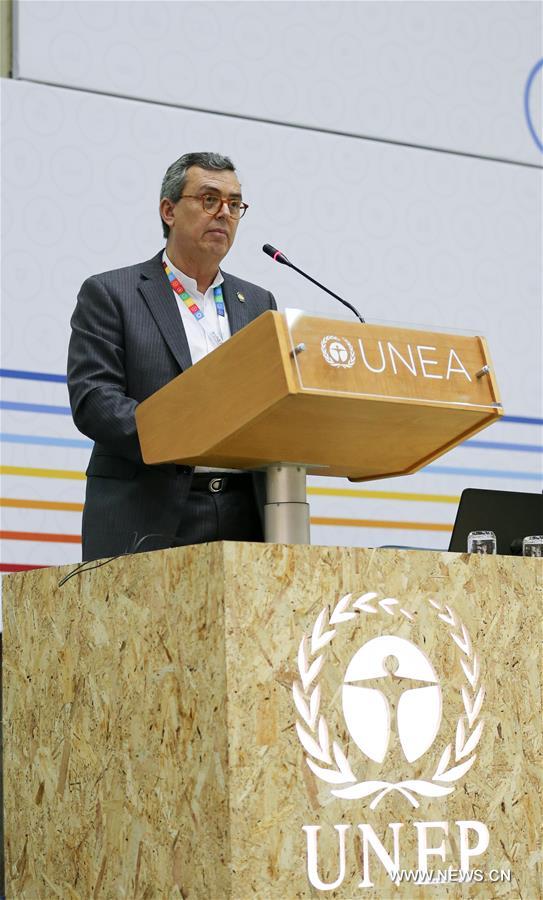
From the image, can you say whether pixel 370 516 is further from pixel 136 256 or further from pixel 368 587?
pixel 368 587

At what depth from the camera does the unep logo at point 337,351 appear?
6.73 ft

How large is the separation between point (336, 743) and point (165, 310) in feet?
3.70

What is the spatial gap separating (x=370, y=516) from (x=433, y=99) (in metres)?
1.59

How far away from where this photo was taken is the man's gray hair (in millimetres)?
2881

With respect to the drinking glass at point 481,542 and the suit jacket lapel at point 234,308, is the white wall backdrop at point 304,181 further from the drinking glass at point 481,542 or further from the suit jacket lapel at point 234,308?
the drinking glass at point 481,542

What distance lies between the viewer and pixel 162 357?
2754 mm

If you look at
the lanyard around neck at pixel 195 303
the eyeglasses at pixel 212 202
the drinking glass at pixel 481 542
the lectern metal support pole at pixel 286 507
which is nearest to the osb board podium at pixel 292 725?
the lectern metal support pole at pixel 286 507

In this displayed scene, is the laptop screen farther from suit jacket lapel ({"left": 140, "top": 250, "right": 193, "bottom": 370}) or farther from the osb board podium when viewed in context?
suit jacket lapel ({"left": 140, "top": 250, "right": 193, "bottom": 370})

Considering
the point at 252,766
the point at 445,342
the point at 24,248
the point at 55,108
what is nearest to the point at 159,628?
the point at 252,766

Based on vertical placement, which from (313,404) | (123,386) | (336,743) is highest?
(123,386)

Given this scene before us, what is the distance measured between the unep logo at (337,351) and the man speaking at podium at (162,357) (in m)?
0.56

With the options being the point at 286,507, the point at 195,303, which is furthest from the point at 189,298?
the point at 286,507

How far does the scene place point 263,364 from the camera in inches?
79.9

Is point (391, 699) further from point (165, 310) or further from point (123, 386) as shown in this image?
point (165, 310)
